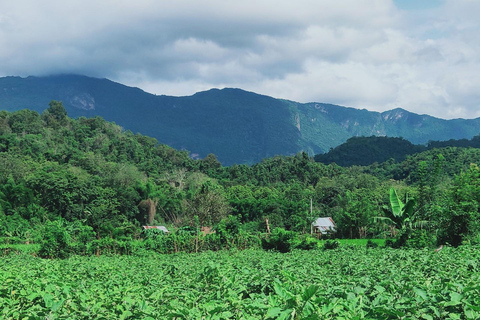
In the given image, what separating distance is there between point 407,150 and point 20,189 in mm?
83283

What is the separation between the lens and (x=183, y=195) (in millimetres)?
43344

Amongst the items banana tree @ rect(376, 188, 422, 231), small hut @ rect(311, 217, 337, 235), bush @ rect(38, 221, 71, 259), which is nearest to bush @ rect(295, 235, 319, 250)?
banana tree @ rect(376, 188, 422, 231)

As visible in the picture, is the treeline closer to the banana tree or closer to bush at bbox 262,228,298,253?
bush at bbox 262,228,298,253

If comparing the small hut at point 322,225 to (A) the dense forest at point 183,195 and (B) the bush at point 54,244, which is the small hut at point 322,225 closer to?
(A) the dense forest at point 183,195

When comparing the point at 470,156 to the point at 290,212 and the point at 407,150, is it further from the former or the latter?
the point at 407,150

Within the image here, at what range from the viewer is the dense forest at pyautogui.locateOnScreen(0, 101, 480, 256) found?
19.4 metres

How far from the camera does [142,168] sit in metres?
54.6

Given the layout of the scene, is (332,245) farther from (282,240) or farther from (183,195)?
(183,195)

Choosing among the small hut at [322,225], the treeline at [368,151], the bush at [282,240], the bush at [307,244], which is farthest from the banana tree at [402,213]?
the treeline at [368,151]

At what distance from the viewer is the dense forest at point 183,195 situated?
63.6 ft

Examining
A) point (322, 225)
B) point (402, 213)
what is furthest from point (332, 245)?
point (322, 225)

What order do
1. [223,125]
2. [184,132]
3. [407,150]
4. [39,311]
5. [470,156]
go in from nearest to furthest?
1. [39,311]
2. [470,156]
3. [407,150]
4. [184,132]
5. [223,125]

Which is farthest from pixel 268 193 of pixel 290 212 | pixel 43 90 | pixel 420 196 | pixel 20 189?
pixel 43 90

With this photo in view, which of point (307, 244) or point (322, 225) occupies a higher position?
point (307, 244)
